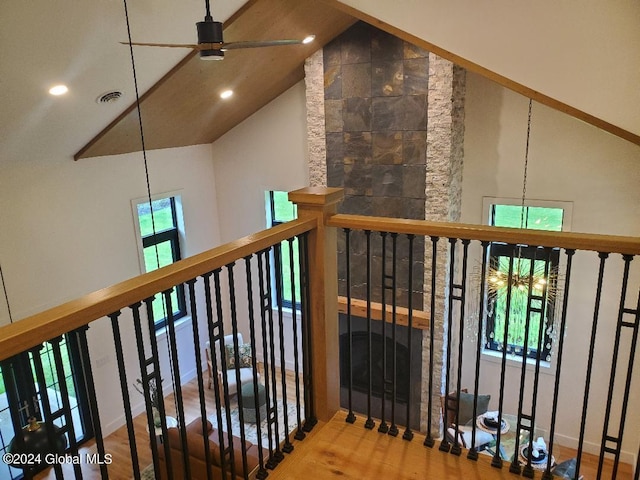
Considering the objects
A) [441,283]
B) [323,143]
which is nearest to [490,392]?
[441,283]

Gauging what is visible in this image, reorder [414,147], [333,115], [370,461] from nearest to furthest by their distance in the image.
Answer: [370,461]
[414,147]
[333,115]

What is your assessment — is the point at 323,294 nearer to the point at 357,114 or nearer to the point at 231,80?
the point at 357,114

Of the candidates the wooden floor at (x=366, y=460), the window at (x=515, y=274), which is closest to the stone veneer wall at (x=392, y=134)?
the window at (x=515, y=274)

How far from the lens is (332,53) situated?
18.6 ft

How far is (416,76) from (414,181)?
1150 millimetres

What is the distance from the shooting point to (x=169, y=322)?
1.52 metres

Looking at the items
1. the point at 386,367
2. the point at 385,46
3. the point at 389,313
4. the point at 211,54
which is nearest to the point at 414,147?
the point at 385,46

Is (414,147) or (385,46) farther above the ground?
(385,46)

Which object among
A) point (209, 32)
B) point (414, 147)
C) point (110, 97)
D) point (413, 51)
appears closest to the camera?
point (209, 32)

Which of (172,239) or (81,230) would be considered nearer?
(81,230)

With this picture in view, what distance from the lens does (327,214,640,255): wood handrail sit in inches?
66.4

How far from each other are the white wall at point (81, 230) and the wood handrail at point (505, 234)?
424 centimetres

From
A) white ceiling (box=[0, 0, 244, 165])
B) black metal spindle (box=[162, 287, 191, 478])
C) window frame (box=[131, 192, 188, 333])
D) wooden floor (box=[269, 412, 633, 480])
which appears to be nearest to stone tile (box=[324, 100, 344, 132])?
white ceiling (box=[0, 0, 244, 165])

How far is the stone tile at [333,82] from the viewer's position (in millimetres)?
5695
